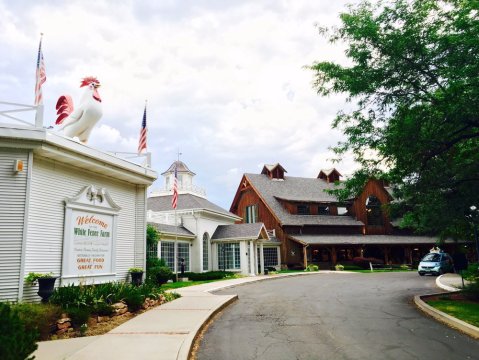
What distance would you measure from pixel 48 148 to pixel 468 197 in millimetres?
13111

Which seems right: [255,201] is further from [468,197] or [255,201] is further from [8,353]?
[8,353]

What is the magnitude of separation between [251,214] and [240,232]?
1248 cm

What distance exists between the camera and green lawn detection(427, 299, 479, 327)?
10.8 metres

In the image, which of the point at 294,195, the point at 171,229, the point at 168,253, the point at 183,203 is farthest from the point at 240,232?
the point at 294,195

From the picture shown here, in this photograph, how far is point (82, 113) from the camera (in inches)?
512

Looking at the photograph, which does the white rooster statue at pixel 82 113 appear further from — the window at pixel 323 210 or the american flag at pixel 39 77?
the window at pixel 323 210

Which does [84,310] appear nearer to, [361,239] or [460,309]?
[460,309]

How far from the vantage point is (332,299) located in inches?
627

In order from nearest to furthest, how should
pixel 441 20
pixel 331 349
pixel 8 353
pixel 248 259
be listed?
pixel 8 353 → pixel 331 349 → pixel 441 20 → pixel 248 259

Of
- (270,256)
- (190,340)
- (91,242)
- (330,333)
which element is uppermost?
(91,242)

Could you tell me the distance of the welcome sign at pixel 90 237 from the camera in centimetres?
1199

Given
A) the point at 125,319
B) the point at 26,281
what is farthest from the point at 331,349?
the point at 26,281

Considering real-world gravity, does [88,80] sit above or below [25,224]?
above

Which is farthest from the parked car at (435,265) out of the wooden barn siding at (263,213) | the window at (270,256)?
the window at (270,256)
